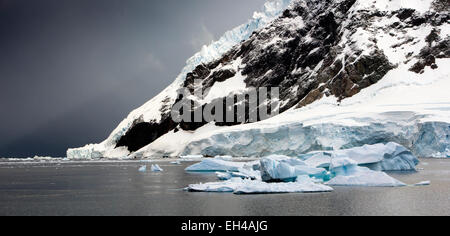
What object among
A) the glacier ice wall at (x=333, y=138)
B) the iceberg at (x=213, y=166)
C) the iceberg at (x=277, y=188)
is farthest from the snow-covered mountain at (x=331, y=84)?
the iceberg at (x=277, y=188)

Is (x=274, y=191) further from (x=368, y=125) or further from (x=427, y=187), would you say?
(x=368, y=125)

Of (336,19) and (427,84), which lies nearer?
(427,84)

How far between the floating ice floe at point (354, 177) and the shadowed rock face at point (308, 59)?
59147 millimetres

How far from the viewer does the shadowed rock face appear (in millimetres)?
82000

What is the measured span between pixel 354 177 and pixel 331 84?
64.5 metres

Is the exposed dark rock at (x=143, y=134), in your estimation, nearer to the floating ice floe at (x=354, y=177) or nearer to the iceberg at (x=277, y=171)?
the floating ice floe at (x=354, y=177)

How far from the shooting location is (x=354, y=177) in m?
22.5

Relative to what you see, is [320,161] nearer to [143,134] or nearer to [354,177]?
[354,177]

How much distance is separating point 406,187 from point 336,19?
83.0 meters

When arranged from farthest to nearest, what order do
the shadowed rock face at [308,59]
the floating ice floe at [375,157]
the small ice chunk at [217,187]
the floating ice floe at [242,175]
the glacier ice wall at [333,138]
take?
the shadowed rock face at [308,59] < the glacier ice wall at [333,138] < the floating ice floe at [375,157] < the floating ice floe at [242,175] < the small ice chunk at [217,187]

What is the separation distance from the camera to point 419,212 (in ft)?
46.8

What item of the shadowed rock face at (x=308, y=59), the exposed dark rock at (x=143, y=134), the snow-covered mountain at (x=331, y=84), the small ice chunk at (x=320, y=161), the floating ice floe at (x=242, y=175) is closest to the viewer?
the floating ice floe at (x=242, y=175)

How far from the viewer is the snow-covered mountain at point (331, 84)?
56969 millimetres
